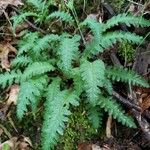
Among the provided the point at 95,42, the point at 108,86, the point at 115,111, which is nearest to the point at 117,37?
the point at 95,42

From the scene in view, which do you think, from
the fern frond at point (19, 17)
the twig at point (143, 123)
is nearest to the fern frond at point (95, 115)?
the twig at point (143, 123)

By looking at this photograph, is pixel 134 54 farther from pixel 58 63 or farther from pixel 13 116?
pixel 13 116

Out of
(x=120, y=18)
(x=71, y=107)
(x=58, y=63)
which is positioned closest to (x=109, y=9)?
(x=120, y=18)

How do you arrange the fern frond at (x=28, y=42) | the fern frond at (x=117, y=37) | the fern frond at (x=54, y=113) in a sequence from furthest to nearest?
the fern frond at (x=28, y=42) → the fern frond at (x=117, y=37) → the fern frond at (x=54, y=113)

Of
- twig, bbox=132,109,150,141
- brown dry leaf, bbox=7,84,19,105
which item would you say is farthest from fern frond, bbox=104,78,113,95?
brown dry leaf, bbox=7,84,19,105

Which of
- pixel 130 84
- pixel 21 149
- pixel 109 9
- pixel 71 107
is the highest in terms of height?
pixel 109 9

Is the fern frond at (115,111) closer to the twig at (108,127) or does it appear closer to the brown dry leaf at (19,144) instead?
the twig at (108,127)
